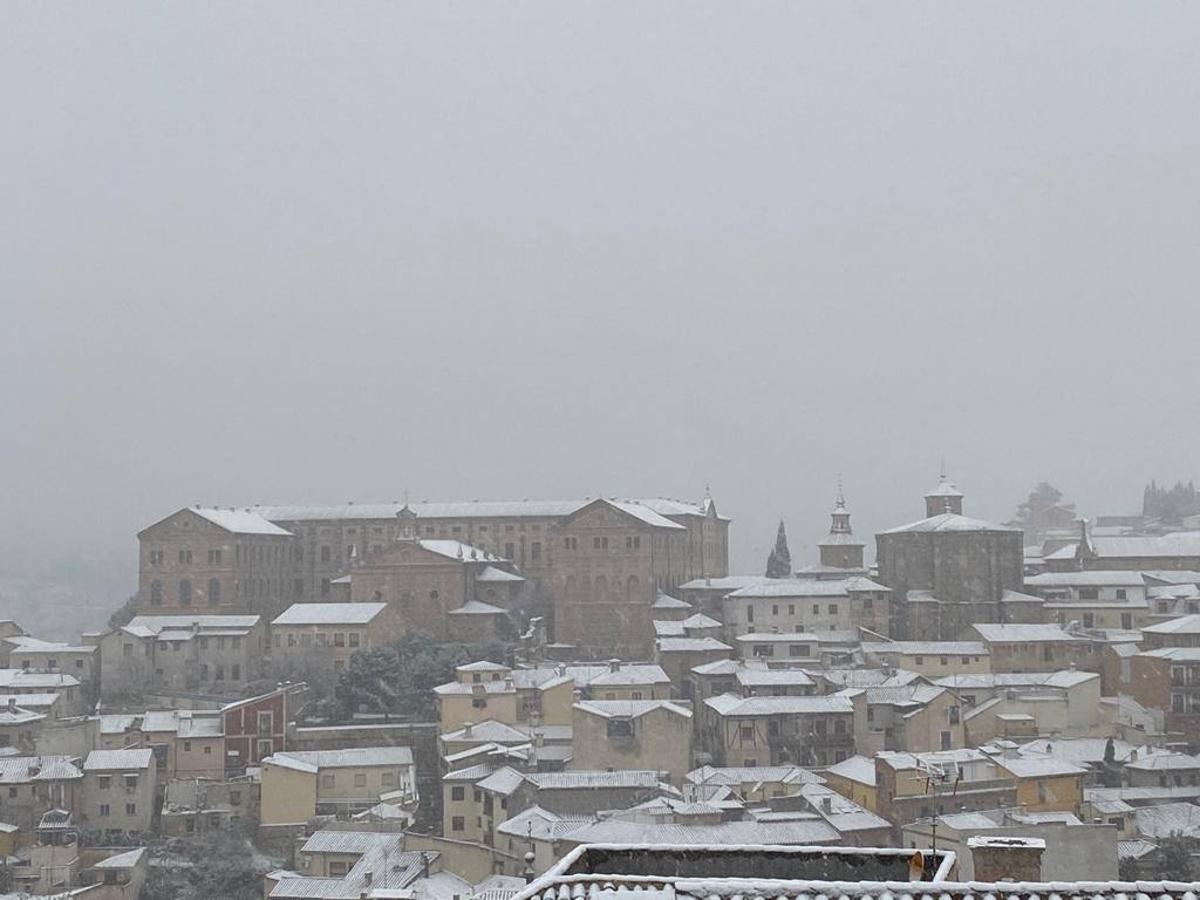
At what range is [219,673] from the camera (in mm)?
47656

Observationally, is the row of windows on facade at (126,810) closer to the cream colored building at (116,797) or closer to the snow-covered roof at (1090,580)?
the cream colored building at (116,797)

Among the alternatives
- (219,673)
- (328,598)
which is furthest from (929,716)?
(328,598)

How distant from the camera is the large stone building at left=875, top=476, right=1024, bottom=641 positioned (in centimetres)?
5000

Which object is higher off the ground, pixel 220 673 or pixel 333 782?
pixel 220 673

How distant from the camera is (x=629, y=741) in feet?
121

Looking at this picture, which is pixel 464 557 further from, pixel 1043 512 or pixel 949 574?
pixel 1043 512

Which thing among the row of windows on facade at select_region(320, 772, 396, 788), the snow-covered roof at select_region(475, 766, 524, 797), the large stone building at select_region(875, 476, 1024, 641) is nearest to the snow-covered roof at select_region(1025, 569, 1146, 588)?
the large stone building at select_region(875, 476, 1024, 641)

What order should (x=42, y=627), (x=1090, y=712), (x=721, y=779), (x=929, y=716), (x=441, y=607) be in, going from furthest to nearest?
(x=42, y=627)
(x=441, y=607)
(x=1090, y=712)
(x=929, y=716)
(x=721, y=779)

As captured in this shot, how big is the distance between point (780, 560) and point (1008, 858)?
64.2 meters

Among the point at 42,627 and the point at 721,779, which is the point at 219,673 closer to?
the point at 721,779

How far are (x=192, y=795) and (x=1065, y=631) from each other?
93.1 feet

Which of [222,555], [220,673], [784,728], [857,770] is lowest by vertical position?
[857,770]

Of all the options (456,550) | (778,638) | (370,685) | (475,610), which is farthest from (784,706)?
(456,550)

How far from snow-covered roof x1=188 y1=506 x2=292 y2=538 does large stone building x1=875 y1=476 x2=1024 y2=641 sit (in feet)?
83.7
